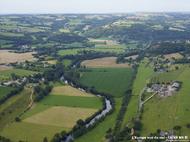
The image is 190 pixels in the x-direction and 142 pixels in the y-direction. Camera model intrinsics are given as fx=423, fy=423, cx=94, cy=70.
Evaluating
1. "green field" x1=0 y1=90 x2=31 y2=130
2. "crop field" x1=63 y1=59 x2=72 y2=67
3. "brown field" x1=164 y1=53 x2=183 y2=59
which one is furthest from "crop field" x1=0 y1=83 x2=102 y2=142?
"brown field" x1=164 y1=53 x2=183 y2=59

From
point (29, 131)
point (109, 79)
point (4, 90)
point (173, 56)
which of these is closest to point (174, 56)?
point (173, 56)

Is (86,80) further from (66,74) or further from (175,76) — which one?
(175,76)

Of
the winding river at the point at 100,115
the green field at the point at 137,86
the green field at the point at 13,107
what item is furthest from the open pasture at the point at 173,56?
the green field at the point at 13,107

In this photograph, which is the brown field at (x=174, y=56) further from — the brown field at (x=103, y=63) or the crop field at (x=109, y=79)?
the crop field at (x=109, y=79)

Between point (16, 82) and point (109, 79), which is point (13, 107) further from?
point (109, 79)

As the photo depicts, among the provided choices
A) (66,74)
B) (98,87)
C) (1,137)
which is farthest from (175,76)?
(1,137)

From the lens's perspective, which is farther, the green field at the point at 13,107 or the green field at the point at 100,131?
the green field at the point at 13,107

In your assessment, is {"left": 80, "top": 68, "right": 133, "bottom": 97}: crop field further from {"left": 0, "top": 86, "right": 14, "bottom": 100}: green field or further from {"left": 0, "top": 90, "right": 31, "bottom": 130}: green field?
{"left": 0, "top": 86, "right": 14, "bottom": 100}: green field
